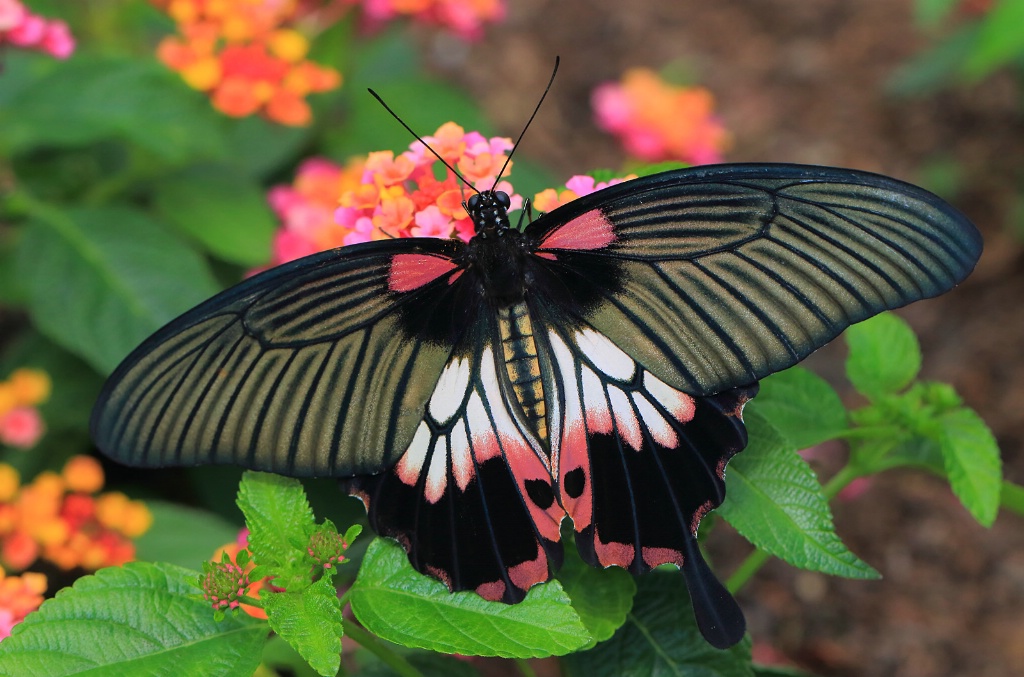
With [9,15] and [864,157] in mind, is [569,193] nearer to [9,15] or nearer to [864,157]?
[9,15]

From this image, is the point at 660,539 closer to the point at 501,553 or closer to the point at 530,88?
the point at 501,553

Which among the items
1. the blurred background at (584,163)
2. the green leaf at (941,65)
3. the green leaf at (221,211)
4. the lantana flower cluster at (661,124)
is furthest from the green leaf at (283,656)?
the green leaf at (941,65)

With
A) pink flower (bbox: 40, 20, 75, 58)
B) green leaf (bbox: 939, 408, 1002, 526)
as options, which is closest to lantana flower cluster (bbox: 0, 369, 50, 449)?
pink flower (bbox: 40, 20, 75, 58)

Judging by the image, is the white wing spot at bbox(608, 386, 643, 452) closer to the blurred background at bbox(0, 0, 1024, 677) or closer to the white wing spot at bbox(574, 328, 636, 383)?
the white wing spot at bbox(574, 328, 636, 383)

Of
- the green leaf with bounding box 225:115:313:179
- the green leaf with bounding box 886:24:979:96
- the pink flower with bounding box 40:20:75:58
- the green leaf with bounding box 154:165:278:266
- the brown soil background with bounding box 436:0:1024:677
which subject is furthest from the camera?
the green leaf with bounding box 886:24:979:96

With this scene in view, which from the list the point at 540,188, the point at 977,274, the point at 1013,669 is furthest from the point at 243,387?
the point at 977,274

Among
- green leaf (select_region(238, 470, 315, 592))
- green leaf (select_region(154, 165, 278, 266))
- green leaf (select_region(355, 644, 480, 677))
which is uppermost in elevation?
green leaf (select_region(154, 165, 278, 266))

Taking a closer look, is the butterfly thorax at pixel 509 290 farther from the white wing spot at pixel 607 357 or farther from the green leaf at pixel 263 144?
the green leaf at pixel 263 144
